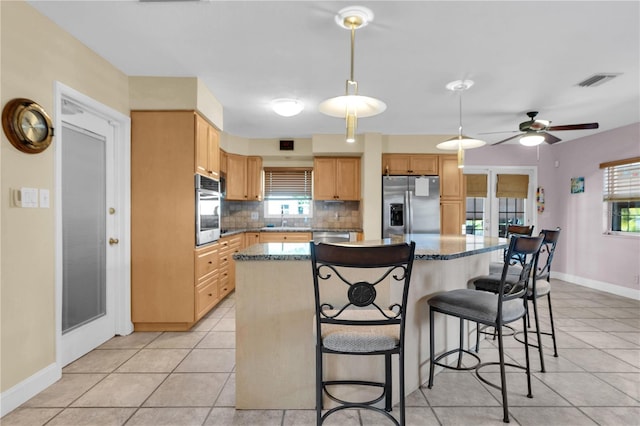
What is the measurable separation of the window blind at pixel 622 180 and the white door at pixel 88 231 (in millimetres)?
6412

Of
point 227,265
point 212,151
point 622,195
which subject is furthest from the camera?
point 622,195

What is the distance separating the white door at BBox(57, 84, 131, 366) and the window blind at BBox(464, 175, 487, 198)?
5577 millimetres

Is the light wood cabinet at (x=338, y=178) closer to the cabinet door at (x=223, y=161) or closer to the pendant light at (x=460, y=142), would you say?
the cabinet door at (x=223, y=161)

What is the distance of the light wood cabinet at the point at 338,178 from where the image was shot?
18.5 feet

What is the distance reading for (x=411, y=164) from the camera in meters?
5.46

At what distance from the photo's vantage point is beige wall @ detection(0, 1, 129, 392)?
1911 mm

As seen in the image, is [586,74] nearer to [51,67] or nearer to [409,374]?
[409,374]

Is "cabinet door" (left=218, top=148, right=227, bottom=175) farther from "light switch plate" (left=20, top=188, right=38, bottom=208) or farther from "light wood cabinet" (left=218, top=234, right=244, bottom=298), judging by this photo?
"light switch plate" (left=20, top=188, right=38, bottom=208)

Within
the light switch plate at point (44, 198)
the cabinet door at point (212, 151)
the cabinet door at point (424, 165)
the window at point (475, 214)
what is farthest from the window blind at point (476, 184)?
the light switch plate at point (44, 198)

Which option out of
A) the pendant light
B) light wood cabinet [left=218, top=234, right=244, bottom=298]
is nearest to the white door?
light wood cabinet [left=218, top=234, right=244, bottom=298]

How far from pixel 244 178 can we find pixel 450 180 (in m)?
3.43

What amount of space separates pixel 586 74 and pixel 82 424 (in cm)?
461

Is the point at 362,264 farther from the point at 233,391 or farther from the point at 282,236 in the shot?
the point at 282,236

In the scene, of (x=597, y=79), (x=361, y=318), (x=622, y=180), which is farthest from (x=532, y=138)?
(x=361, y=318)
